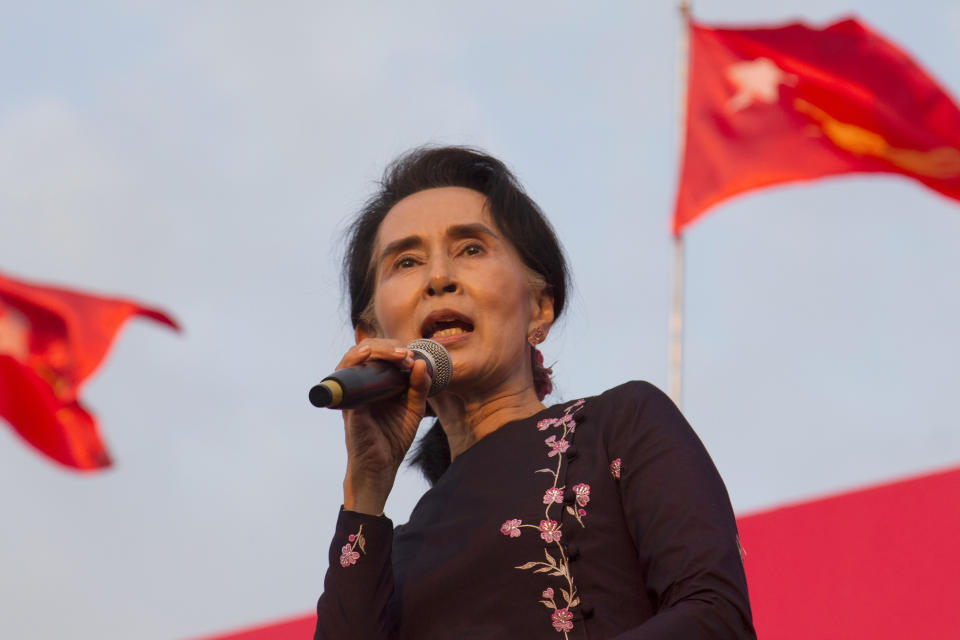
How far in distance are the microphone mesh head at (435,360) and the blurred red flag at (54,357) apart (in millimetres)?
3604

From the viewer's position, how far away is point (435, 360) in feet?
7.76

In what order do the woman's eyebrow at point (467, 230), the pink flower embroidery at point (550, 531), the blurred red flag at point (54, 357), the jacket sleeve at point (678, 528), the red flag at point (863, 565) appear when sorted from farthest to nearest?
the blurred red flag at point (54, 357) → the red flag at point (863, 565) → the woman's eyebrow at point (467, 230) → the pink flower embroidery at point (550, 531) → the jacket sleeve at point (678, 528)

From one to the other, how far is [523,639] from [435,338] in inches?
25.6

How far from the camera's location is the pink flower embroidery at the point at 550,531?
7.00 feet

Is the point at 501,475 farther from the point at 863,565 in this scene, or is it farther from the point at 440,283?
the point at 863,565

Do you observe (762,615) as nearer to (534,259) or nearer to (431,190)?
(534,259)

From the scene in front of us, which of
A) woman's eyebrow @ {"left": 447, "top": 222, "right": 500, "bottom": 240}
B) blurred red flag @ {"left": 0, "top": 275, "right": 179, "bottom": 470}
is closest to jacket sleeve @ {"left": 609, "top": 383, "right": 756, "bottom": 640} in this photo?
woman's eyebrow @ {"left": 447, "top": 222, "right": 500, "bottom": 240}

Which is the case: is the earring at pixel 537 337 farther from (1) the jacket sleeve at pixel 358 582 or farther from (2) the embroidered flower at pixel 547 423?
(1) the jacket sleeve at pixel 358 582

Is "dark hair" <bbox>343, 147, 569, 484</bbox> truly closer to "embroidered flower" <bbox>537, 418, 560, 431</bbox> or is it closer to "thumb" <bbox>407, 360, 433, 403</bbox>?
"embroidered flower" <bbox>537, 418, 560, 431</bbox>

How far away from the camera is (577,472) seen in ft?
7.28

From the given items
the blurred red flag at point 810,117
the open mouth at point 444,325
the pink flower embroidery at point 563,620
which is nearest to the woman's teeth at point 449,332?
the open mouth at point 444,325

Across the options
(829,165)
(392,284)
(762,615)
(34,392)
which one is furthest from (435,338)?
(829,165)

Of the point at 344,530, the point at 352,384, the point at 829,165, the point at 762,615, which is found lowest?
the point at 762,615

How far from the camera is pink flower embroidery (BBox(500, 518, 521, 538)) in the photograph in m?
2.18
